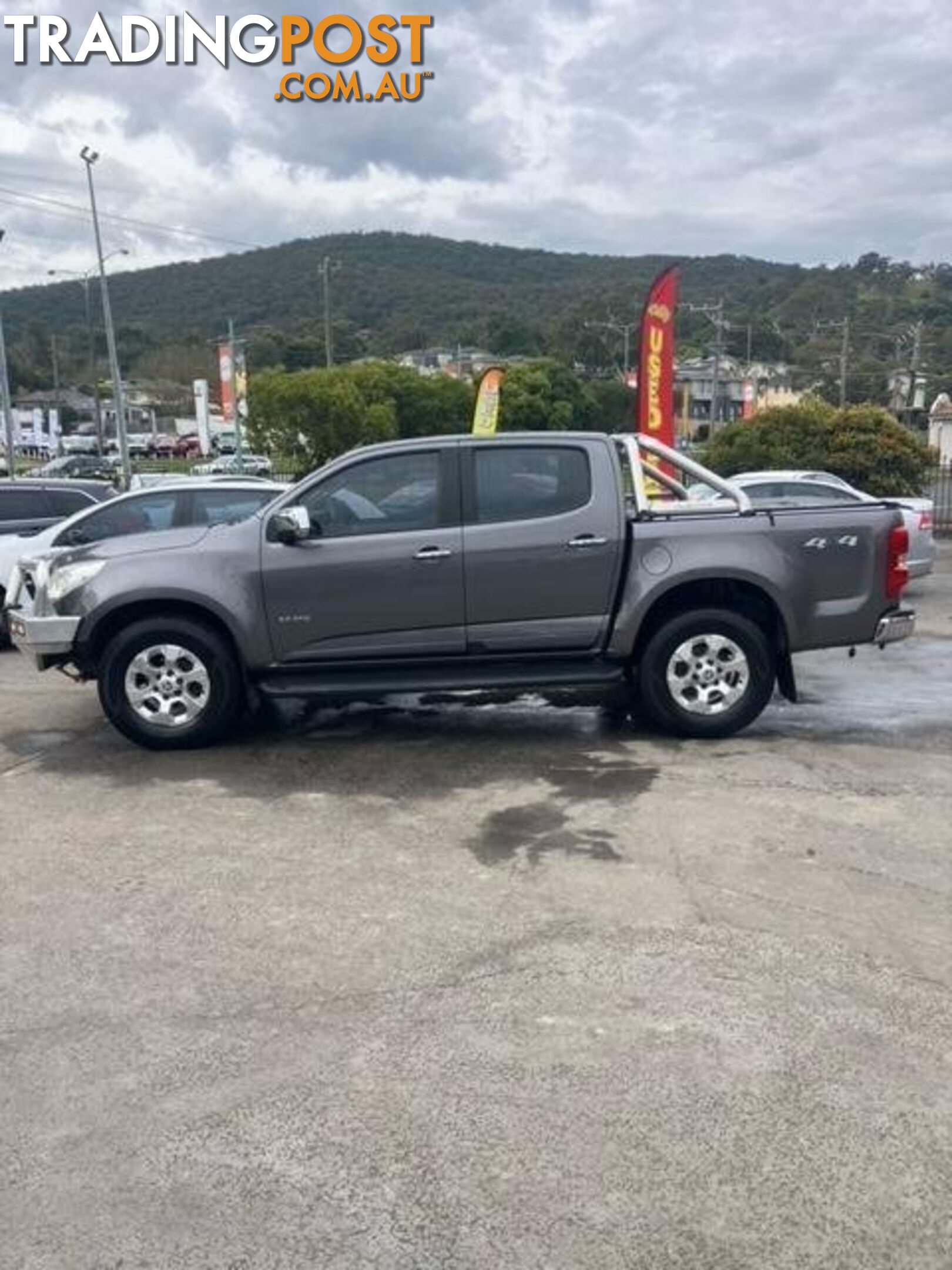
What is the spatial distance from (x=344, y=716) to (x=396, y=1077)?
16.7ft

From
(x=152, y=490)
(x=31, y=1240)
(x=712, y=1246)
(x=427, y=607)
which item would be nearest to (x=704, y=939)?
(x=712, y=1246)

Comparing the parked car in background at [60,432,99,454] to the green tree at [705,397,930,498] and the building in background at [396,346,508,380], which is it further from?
the green tree at [705,397,930,498]

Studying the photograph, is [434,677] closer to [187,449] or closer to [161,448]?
[187,449]

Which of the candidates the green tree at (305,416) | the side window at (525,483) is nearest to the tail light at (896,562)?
the side window at (525,483)

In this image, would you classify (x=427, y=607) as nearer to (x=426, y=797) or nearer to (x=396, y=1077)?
(x=426, y=797)

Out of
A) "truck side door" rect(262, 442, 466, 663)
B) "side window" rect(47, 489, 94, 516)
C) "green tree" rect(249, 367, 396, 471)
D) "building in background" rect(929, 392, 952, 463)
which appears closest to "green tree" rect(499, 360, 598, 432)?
"green tree" rect(249, 367, 396, 471)

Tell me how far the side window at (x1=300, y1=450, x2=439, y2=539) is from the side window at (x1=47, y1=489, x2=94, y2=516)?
629cm

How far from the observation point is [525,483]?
755 cm

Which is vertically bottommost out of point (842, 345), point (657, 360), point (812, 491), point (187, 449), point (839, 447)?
point (812, 491)

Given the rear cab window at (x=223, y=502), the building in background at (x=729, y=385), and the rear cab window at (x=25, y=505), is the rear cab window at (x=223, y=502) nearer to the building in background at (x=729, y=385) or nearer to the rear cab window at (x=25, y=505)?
the rear cab window at (x=25, y=505)

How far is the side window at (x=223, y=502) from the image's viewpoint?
38.5 feet

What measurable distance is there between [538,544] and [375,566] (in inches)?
39.4

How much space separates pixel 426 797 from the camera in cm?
649

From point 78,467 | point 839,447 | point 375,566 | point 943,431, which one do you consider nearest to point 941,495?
point 839,447
